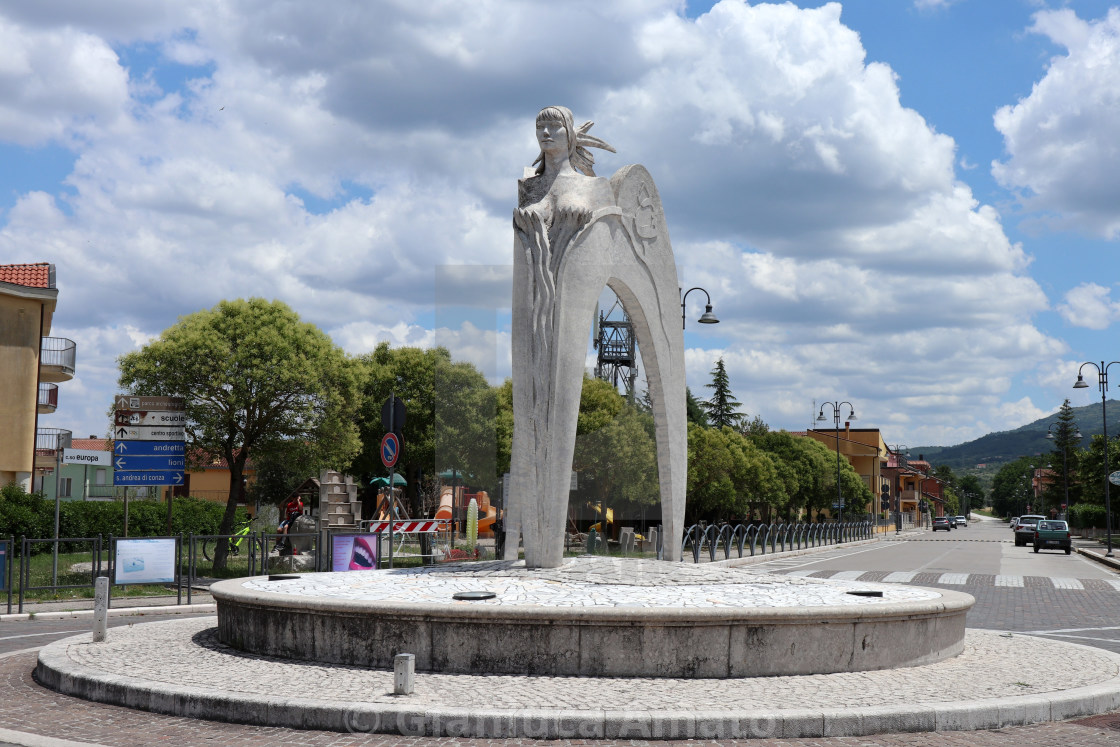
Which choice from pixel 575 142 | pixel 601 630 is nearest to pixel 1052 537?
pixel 575 142

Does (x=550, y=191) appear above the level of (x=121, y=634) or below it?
above

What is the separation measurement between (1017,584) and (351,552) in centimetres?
1557

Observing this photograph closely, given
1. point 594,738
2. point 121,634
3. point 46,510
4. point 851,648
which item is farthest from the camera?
point 46,510

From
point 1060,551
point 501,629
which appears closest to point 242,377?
point 501,629

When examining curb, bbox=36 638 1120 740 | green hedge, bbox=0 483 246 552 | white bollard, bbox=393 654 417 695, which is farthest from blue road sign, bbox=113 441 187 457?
white bollard, bbox=393 654 417 695

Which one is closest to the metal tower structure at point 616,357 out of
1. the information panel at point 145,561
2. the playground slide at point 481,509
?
the playground slide at point 481,509

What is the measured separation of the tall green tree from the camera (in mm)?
87000

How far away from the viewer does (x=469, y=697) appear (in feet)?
24.6

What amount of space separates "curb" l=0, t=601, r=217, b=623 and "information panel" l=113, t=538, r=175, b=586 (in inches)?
20.4

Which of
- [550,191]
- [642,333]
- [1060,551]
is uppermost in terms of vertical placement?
[550,191]

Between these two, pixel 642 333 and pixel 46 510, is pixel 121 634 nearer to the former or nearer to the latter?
pixel 642 333

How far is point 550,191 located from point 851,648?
6.84 meters

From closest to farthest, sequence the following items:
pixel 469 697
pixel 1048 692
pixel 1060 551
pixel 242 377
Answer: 1. pixel 469 697
2. pixel 1048 692
3. pixel 242 377
4. pixel 1060 551

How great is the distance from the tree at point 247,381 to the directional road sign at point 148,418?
4311mm
